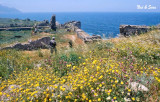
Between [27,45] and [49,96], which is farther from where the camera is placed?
[27,45]

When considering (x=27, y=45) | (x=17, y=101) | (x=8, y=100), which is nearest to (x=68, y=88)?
(x=17, y=101)

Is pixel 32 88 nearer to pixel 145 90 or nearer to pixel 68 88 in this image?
pixel 68 88

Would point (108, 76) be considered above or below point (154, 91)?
above

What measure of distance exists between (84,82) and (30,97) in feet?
4.51

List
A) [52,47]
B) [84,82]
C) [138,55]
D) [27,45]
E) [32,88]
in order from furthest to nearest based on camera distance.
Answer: [27,45]
[52,47]
[138,55]
[32,88]
[84,82]

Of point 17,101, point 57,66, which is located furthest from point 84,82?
point 57,66

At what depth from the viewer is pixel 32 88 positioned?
378cm

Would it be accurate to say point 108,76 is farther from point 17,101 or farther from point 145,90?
point 17,101

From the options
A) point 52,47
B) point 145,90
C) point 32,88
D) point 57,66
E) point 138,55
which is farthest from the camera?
point 52,47

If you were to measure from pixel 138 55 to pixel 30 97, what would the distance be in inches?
178

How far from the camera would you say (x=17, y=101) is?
3.46m

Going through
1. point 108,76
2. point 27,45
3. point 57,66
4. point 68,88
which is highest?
point 108,76

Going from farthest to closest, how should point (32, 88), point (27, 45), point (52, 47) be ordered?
1. point (27, 45)
2. point (52, 47)
3. point (32, 88)

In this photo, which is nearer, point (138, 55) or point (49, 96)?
point (49, 96)
